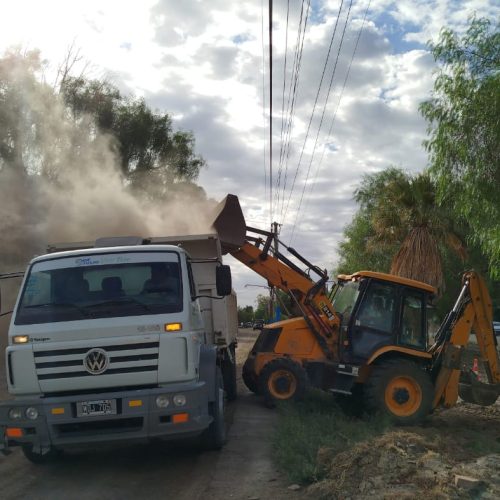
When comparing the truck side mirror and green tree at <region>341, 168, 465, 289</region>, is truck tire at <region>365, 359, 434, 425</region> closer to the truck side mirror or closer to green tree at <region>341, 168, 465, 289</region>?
the truck side mirror

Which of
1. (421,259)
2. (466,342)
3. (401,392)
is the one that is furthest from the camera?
(421,259)

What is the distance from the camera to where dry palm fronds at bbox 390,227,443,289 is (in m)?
18.8

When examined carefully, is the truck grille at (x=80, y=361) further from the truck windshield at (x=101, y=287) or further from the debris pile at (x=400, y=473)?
the debris pile at (x=400, y=473)

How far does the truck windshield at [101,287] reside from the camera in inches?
273

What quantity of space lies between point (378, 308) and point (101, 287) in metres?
5.64

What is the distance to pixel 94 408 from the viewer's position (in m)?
6.54

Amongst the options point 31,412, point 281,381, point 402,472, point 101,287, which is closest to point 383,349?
point 281,381

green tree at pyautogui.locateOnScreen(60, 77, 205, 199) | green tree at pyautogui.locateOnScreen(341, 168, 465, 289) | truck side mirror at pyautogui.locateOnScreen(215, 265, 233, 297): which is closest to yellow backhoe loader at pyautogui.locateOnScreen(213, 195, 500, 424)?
truck side mirror at pyautogui.locateOnScreen(215, 265, 233, 297)

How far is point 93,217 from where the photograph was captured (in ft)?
47.9

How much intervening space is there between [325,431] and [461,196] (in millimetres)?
5787

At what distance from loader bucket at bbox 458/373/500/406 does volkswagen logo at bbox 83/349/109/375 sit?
6.93 meters

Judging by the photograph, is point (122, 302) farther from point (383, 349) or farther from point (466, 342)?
point (466, 342)

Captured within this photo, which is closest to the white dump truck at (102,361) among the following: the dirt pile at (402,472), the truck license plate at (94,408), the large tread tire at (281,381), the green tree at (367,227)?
the truck license plate at (94,408)

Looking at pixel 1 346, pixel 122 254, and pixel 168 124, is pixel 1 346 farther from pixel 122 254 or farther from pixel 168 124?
pixel 168 124
